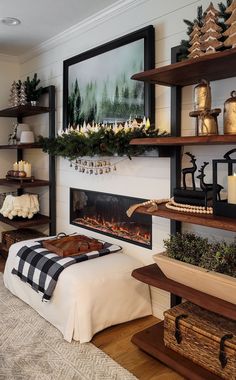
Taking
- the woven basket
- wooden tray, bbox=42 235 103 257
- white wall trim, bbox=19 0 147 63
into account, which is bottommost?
the woven basket

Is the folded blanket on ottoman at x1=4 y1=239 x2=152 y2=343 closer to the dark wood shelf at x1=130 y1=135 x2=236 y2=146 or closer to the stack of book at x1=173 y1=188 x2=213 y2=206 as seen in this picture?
the stack of book at x1=173 y1=188 x2=213 y2=206

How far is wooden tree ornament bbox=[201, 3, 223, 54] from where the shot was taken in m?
1.84

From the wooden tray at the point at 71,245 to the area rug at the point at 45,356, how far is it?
545 mm

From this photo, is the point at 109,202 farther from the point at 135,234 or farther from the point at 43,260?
the point at 43,260

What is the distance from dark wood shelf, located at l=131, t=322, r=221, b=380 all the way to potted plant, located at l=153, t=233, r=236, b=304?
45 cm

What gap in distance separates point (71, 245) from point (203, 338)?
135 centimetres

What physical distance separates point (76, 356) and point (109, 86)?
7.04 ft

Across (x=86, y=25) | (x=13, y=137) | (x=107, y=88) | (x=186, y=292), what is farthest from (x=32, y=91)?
(x=186, y=292)

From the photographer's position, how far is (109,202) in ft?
10.5

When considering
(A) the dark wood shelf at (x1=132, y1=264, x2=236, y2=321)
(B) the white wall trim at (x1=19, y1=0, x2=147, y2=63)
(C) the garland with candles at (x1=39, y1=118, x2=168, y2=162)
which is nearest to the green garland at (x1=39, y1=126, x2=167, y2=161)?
(C) the garland with candles at (x1=39, y1=118, x2=168, y2=162)

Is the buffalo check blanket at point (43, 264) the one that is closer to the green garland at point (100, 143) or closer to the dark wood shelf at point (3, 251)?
the green garland at point (100, 143)

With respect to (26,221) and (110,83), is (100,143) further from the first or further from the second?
(26,221)

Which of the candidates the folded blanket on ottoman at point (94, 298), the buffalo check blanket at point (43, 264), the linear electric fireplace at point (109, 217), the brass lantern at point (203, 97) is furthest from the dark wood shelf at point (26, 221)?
the brass lantern at point (203, 97)

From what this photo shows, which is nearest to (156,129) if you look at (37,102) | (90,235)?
(90,235)
